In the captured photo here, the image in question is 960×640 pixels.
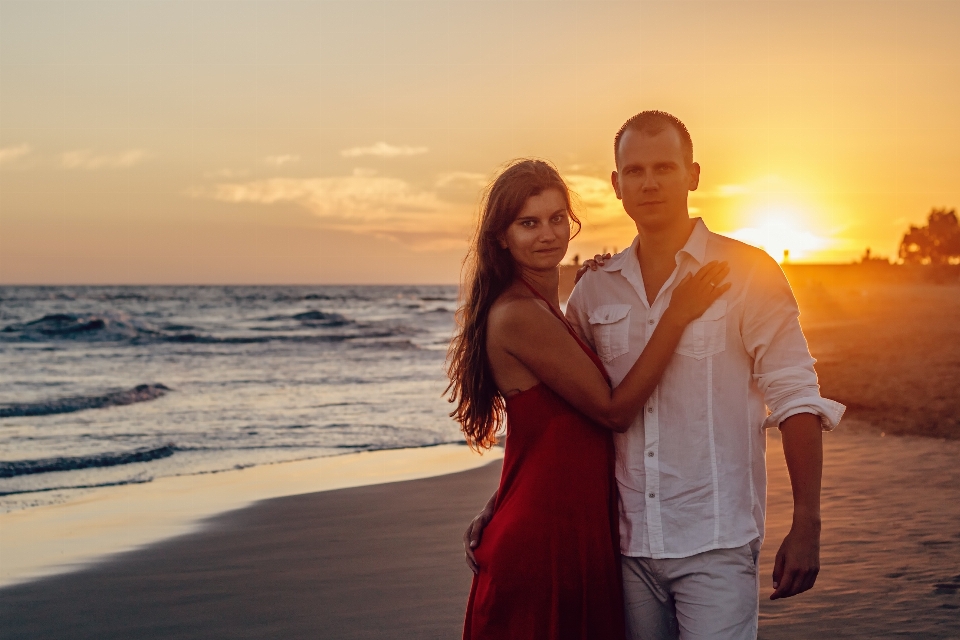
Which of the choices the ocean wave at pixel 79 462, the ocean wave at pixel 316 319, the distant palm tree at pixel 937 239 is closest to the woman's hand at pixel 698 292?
the ocean wave at pixel 79 462

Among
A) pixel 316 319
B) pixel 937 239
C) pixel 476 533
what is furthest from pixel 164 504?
pixel 937 239

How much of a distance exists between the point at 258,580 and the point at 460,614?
175 cm

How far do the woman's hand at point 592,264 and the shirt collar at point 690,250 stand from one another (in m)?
0.09

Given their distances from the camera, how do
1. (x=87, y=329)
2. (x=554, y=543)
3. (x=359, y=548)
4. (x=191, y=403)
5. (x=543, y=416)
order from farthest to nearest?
(x=87, y=329)
(x=191, y=403)
(x=359, y=548)
(x=543, y=416)
(x=554, y=543)

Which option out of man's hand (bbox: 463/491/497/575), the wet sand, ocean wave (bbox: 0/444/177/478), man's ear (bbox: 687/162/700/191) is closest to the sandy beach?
the wet sand

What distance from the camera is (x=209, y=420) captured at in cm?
1432

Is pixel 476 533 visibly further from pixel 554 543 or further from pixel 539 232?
pixel 539 232

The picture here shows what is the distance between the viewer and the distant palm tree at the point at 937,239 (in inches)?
3679

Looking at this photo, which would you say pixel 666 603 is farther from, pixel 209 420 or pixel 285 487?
pixel 209 420

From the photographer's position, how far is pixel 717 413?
279cm

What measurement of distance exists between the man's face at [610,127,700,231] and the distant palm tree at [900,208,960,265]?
10159cm

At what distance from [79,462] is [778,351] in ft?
33.9

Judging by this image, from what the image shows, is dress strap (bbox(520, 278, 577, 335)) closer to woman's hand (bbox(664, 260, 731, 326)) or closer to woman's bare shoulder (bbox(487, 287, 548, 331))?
woman's bare shoulder (bbox(487, 287, 548, 331))

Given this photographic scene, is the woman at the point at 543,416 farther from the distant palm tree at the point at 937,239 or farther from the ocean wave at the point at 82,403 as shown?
the distant palm tree at the point at 937,239
